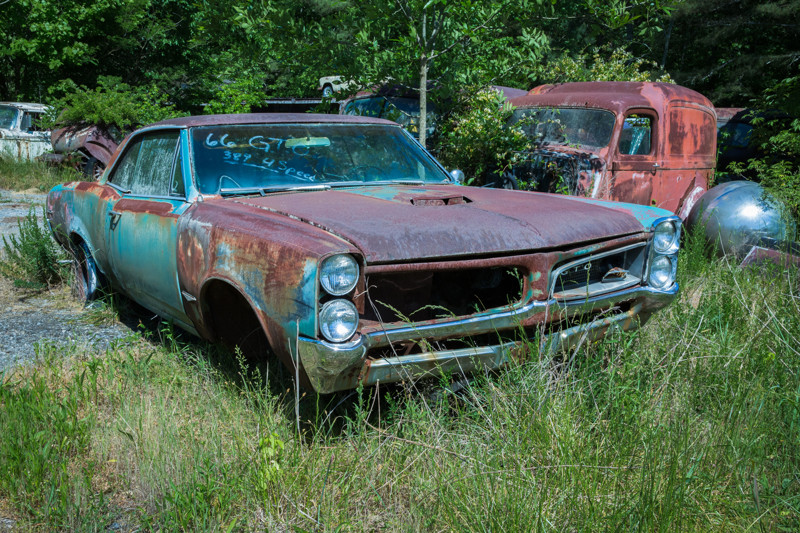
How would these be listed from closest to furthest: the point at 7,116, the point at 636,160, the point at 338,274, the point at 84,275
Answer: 1. the point at 338,274
2. the point at 84,275
3. the point at 636,160
4. the point at 7,116

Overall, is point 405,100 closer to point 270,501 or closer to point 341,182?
point 341,182

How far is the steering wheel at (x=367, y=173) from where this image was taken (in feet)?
13.0

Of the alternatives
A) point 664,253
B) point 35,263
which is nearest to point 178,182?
point 664,253

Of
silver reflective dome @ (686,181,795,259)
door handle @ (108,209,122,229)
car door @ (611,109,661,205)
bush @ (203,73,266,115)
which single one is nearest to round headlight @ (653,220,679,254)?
silver reflective dome @ (686,181,795,259)

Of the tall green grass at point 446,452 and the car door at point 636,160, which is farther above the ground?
the car door at point 636,160

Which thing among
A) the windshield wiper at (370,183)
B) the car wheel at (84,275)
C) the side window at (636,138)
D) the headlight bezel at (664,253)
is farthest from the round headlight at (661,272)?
the side window at (636,138)

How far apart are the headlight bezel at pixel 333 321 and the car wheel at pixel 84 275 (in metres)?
2.97

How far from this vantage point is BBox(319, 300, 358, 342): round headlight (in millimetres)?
2521

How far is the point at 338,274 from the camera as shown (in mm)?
2527

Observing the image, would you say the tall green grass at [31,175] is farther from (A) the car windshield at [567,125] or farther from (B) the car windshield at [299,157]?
(B) the car windshield at [299,157]

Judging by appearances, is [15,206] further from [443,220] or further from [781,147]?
[781,147]

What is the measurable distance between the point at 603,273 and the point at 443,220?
1003 millimetres

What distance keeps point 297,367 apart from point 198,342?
1842mm

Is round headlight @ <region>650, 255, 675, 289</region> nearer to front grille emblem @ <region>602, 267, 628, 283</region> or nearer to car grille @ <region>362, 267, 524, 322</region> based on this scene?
front grille emblem @ <region>602, 267, 628, 283</region>
